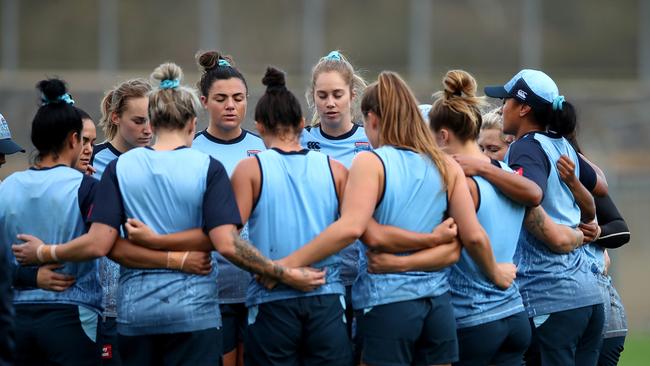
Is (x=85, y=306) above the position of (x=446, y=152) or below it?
below

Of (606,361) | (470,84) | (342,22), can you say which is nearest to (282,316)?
(470,84)

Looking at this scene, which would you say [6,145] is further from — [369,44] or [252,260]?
[369,44]

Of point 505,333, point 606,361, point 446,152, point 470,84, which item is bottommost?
point 606,361

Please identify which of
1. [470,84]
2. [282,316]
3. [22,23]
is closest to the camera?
[282,316]

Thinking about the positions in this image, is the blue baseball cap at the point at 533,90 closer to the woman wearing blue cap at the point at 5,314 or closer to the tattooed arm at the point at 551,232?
the tattooed arm at the point at 551,232

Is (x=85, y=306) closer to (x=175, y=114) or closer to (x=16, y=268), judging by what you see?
(x=16, y=268)

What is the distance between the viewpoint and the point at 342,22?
19984 mm

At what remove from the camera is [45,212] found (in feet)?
19.5

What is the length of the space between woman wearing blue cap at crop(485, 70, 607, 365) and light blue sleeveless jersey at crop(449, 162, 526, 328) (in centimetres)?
47

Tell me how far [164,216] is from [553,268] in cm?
242

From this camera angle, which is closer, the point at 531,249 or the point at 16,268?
the point at 16,268

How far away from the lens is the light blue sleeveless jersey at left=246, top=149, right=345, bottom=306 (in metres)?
5.76

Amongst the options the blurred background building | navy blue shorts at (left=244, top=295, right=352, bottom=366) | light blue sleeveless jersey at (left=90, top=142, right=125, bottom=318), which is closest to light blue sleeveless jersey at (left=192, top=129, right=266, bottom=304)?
light blue sleeveless jersey at (left=90, top=142, right=125, bottom=318)

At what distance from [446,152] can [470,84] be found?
1.30 feet
